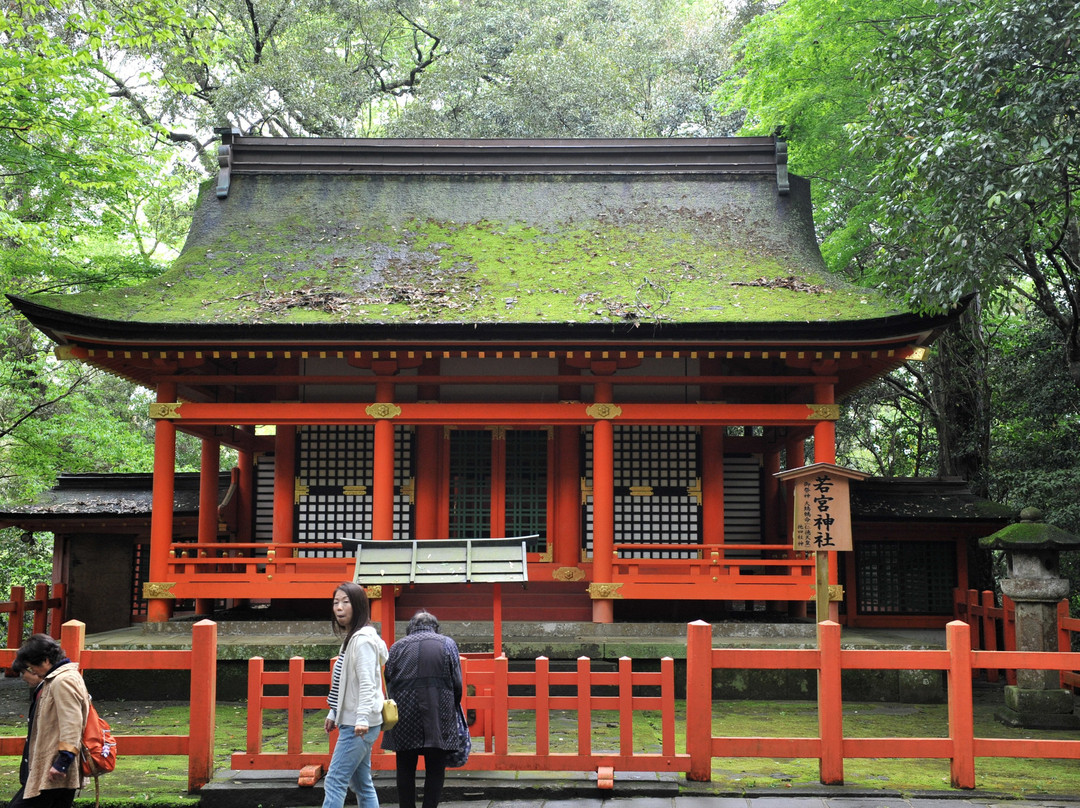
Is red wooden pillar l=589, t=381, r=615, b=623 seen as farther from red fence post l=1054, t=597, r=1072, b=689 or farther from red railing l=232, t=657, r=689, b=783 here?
red fence post l=1054, t=597, r=1072, b=689

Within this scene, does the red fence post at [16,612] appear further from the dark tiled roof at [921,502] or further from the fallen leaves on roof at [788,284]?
the dark tiled roof at [921,502]

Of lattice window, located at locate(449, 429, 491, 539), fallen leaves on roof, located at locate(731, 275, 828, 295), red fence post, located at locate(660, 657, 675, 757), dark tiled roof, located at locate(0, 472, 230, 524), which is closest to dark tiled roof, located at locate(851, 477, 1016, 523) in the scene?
fallen leaves on roof, located at locate(731, 275, 828, 295)

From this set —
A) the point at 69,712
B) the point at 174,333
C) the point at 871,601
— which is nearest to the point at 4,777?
the point at 69,712

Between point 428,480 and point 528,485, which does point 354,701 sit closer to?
point 428,480

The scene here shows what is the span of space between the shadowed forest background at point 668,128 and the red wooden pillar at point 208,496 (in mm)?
3809

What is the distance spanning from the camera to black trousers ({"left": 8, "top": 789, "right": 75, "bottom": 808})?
17.1 ft

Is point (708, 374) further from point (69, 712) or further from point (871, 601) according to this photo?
point (69, 712)

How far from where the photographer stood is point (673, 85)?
27.8m

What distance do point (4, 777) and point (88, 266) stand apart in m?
10.7

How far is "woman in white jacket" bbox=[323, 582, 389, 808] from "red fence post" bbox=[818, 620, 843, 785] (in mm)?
3472

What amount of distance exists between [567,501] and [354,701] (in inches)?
308

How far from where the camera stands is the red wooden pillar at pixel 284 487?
13.5 m

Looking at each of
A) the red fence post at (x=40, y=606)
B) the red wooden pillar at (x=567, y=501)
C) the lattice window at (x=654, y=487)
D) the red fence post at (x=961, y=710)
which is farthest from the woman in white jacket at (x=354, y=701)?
the red fence post at (x=40, y=606)

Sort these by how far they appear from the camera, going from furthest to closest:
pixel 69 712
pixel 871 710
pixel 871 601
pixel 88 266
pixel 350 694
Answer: pixel 88 266 → pixel 871 601 → pixel 871 710 → pixel 350 694 → pixel 69 712
